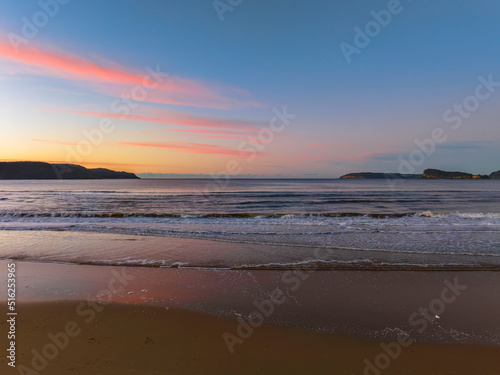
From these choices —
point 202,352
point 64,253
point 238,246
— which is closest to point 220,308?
point 202,352

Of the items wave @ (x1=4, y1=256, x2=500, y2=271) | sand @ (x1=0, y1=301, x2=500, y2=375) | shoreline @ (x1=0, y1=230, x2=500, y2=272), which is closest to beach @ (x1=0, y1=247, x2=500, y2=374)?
sand @ (x1=0, y1=301, x2=500, y2=375)

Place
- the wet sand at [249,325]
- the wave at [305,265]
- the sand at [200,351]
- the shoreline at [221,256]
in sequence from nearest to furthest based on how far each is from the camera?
the sand at [200,351], the wet sand at [249,325], the wave at [305,265], the shoreline at [221,256]

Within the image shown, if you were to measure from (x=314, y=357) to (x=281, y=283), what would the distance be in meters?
3.15

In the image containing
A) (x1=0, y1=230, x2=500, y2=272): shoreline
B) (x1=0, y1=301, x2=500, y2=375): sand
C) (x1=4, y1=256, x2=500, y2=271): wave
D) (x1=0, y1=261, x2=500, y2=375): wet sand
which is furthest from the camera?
(x1=0, y1=230, x2=500, y2=272): shoreline

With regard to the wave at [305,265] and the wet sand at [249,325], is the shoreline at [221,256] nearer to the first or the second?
the wave at [305,265]

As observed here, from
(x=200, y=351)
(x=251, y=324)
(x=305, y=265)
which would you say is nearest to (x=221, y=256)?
(x=305, y=265)

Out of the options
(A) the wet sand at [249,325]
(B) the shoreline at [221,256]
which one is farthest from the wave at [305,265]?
(A) the wet sand at [249,325]

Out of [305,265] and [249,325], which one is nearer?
[249,325]

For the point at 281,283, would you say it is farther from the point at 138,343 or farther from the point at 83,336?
the point at 83,336

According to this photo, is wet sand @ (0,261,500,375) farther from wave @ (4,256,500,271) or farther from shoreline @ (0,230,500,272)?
shoreline @ (0,230,500,272)

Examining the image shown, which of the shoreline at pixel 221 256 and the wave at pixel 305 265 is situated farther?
the shoreline at pixel 221 256

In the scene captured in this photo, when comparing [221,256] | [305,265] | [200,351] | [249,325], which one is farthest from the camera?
[221,256]

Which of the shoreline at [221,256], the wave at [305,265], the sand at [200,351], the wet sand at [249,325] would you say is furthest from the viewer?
the shoreline at [221,256]

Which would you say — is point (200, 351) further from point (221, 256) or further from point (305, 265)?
point (221, 256)
